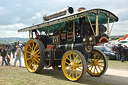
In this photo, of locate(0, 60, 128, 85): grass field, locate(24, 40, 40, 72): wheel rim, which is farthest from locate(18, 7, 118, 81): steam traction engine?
locate(0, 60, 128, 85): grass field

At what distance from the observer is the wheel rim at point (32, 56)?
838 centimetres

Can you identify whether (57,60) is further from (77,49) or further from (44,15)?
(44,15)

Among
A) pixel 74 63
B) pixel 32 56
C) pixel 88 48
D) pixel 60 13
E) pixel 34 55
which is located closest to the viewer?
pixel 74 63

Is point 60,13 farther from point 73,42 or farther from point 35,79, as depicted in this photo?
point 35,79

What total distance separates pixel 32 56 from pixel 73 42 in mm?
2591

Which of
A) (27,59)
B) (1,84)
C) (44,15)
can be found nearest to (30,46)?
(27,59)

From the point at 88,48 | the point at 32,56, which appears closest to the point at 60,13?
the point at 88,48

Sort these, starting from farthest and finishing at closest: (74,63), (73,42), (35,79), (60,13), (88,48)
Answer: (60,13) < (73,42) < (88,48) < (35,79) < (74,63)

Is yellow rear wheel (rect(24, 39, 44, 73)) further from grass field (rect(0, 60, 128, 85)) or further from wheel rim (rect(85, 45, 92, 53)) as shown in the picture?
wheel rim (rect(85, 45, 92, 53))

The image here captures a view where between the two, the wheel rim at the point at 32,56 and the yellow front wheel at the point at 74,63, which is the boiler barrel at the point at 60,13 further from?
the yellow front wheel at the point at 74,63

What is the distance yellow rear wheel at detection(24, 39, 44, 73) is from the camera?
8.00 metres

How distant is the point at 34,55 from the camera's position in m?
8.44

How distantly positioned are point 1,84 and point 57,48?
2.97 meters

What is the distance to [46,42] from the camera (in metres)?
8.83
